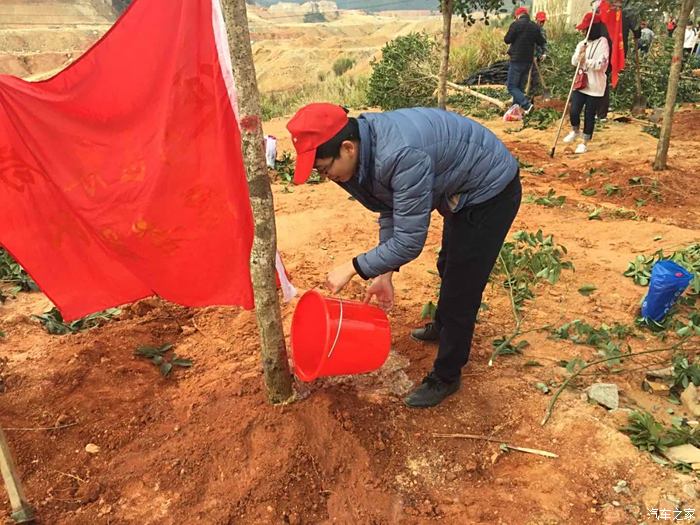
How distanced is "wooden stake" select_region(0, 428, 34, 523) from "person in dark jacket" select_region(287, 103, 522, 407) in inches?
51.6

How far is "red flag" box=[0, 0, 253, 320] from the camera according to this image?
2.51m

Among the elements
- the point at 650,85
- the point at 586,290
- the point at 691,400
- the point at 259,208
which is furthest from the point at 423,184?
the point at 650,85

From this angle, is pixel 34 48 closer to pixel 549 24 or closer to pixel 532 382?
pixel 549 24

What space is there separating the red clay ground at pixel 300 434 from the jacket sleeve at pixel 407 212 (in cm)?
82

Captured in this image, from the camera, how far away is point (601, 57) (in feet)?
22.3

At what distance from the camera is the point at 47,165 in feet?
8.52

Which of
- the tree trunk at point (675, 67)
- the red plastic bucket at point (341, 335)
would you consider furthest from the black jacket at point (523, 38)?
the red plastic bucket at point (341, 335)

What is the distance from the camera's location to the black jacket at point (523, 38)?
29.0 ft

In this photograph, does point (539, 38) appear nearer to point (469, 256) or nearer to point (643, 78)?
point (643, 78)

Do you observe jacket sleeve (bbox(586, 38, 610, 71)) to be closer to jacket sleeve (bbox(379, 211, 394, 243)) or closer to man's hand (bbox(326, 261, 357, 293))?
jacket sleeve (bbox(379, 211, 394, 243))

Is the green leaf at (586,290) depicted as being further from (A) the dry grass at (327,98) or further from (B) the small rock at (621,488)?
(A) the dry grass at (327,98)

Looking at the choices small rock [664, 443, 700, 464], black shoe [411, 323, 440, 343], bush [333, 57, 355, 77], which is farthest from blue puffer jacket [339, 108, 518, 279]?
bush [333, 57, 355, 77]

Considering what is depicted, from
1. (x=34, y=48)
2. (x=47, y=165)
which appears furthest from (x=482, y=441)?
(x=34, y=48)

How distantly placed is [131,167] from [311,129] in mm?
1170
